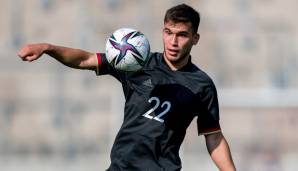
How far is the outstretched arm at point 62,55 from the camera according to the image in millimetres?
5188

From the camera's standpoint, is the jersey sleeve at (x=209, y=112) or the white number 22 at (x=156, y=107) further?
the jersey sleeve at (x=209, y=112)

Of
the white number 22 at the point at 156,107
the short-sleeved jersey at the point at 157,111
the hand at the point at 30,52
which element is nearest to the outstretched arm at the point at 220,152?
the short-sleeved jersey at the point at 157,111

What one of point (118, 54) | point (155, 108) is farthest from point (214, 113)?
point (118, 54)

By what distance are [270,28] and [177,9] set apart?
7968mm

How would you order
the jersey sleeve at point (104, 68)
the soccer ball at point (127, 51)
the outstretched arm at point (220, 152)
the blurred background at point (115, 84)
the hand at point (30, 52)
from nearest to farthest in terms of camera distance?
the hand at point (30, 52), the soccer ball at point (127, 51), the jersey sleeve at point (104, 68), the outstretched arm at point (220, 152), the blurred background at point (115, 84)

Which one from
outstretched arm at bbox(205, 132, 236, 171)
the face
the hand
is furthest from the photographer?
outstretched arm at bbox(205, 132, 236, 171)

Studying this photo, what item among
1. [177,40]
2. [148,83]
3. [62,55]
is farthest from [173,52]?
[62,55]

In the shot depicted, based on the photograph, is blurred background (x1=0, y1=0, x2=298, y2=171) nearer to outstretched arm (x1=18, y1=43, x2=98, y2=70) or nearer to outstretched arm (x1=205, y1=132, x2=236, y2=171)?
outstretched arm (x1=205, y1=132, x2=236, y2=171)

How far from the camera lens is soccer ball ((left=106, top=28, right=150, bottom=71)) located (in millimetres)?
5582

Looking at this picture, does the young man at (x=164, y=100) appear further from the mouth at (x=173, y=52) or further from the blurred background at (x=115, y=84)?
the blurred background at (x=115, y=84)

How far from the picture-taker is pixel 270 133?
13.2 metres

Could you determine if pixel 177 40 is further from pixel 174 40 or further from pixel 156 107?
pixel 156 107

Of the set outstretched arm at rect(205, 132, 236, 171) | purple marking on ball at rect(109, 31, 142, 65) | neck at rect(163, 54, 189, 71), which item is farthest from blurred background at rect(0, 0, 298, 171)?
purple marking on ball at rect(109, 31, 142, 65)

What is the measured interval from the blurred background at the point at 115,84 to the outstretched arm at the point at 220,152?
6634mm
